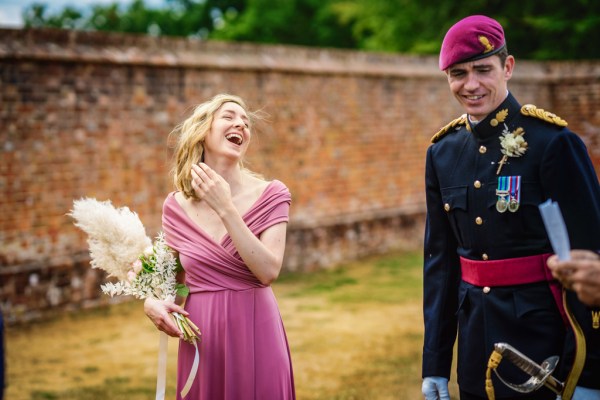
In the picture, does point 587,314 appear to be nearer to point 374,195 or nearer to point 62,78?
point 62,78

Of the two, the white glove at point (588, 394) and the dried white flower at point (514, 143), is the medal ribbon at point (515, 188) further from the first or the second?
the white glove at point (588, 394)

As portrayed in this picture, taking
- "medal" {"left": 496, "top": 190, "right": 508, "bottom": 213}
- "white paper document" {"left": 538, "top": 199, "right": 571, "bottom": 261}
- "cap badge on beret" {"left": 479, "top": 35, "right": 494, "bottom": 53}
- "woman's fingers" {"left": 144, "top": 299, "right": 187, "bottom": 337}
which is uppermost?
"cap badge on beret" {"left": 479, "top": 35, "right": 494, "bottom": 53}

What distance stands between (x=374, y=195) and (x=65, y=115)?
569 cm

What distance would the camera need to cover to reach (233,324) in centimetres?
314

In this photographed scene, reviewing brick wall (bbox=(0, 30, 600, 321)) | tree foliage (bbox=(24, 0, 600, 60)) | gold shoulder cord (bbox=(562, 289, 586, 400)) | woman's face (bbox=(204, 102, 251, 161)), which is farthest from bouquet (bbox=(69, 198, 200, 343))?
tree foliage (bbox=(24, 0, 600, 60))

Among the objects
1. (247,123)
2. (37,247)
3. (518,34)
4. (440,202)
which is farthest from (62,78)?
(518,34)

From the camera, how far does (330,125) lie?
38.9ft

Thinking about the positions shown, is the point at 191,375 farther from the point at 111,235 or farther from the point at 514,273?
the point at 514,273

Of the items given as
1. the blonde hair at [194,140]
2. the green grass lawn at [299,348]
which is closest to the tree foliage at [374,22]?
the green grass lawn at [299,348]

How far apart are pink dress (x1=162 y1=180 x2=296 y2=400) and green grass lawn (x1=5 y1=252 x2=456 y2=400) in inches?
102

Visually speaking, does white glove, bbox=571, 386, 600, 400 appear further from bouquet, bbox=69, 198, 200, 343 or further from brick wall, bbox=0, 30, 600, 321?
brick wall, bbox=0, 30, 600, 321

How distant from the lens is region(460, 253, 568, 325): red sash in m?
2.66

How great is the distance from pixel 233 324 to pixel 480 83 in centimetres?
136

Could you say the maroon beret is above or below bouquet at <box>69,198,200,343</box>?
above
